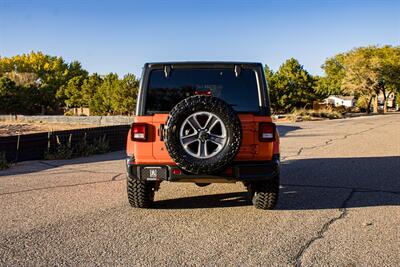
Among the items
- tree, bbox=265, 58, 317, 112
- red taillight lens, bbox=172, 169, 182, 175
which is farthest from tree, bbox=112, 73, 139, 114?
red taillight lens, bbox=172, 169, 182, 175

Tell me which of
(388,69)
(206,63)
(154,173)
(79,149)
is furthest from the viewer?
(388,69)

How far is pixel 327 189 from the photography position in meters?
7.68

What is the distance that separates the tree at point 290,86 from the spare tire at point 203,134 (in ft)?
138

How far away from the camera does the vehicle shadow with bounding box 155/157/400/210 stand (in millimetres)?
6543

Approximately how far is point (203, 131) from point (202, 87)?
2.99 ft

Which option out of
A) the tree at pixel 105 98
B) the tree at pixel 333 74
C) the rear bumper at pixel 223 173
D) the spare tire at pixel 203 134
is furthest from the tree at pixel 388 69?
the spare tire at pixel 203 134

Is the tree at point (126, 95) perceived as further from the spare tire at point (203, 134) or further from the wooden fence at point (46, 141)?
the spare tire at point (203, 134)

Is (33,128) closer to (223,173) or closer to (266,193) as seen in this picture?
(266,193)

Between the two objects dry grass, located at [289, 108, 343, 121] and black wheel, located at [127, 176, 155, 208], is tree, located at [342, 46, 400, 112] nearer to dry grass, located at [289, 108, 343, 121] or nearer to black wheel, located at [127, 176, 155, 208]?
dry grass, located at [289, 108, 343, 121]

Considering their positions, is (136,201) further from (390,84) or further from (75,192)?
(390,84)

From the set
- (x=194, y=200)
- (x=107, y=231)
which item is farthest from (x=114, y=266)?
(x=194, y=200)

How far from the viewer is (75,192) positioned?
748 cm

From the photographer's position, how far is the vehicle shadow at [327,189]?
6543 mm

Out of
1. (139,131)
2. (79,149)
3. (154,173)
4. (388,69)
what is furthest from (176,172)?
(388,69)
